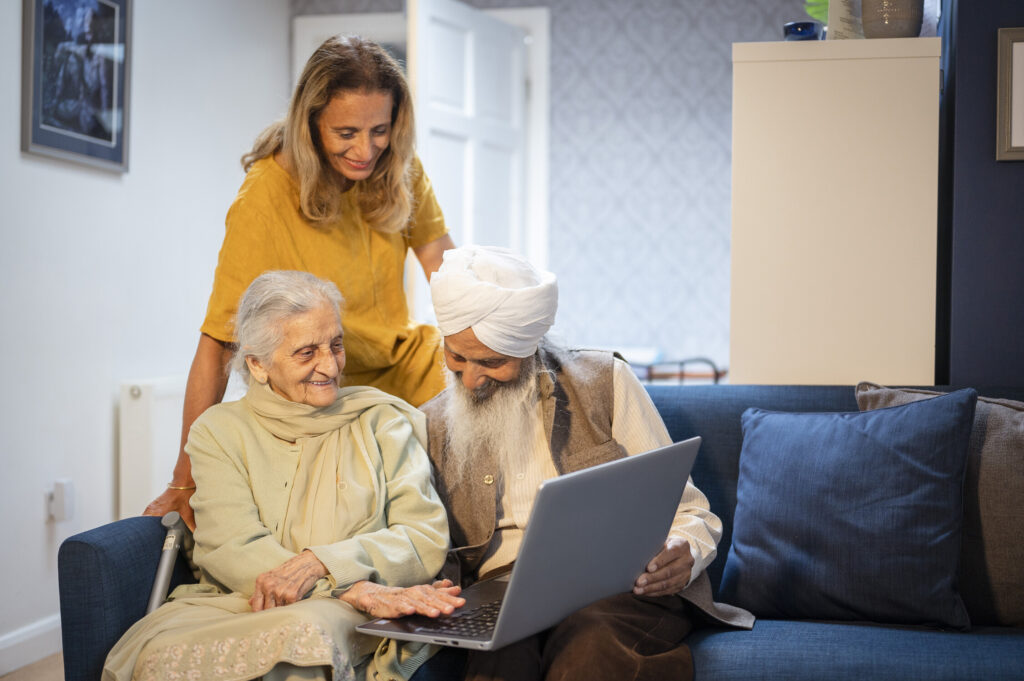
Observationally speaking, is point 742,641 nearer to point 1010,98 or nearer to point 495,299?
point 495,299

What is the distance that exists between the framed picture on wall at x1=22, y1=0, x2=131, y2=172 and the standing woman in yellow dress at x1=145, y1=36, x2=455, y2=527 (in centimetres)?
114

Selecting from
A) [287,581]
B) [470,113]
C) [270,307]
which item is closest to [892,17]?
[270,307]

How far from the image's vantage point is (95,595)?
1.79 m

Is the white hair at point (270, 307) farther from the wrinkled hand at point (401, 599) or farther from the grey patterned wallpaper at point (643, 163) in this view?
the grey patterned wallpaper at point (643, 163)

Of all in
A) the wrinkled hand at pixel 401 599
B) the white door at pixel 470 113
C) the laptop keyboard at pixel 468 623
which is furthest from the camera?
the white door at pixel 470 113

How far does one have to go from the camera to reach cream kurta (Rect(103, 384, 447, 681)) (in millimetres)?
1688

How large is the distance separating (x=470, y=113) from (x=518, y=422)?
2719 millimetres

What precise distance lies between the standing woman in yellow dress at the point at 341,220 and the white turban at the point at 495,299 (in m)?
0.41

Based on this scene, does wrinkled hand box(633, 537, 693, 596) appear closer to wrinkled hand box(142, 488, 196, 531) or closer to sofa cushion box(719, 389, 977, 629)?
sofa cushion box(719, 389, 977, 629)

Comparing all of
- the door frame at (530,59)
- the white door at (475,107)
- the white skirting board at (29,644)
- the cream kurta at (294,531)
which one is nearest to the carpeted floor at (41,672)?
the white skirting board at (29,644)

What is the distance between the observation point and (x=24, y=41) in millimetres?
3113

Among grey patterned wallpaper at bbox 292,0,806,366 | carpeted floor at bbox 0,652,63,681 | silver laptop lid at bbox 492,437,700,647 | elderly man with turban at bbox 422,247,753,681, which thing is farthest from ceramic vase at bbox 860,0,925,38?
carpeted floor at bbox 0,652,63,681

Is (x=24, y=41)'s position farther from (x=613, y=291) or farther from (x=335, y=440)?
(x=613, y=291)

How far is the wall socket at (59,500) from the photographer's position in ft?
10.7
